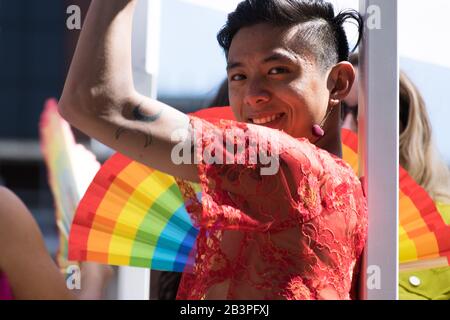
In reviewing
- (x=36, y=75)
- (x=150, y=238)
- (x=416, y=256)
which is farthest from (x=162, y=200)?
(x=36, y=75)

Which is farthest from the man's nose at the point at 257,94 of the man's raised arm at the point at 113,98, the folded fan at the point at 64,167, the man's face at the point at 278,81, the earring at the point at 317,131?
the folded fan at the point at 64,167

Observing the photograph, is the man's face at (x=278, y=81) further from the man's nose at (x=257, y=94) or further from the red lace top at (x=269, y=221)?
the red lace top at (x=269, y=221)

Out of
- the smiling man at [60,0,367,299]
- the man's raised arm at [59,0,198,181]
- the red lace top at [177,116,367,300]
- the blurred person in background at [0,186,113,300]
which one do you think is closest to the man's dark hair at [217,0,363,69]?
the smiling man at [60,0,367,299]

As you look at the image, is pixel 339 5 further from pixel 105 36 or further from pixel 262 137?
pixel 105 36

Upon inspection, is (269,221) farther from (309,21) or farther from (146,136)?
(309,21)

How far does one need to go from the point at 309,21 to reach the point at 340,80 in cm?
15

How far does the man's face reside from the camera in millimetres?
1685

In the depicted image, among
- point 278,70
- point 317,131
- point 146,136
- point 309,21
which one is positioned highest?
point 309,21

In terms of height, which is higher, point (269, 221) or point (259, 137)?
point (259, 137)

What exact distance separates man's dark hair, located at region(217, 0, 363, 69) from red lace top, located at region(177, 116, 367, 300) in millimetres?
286

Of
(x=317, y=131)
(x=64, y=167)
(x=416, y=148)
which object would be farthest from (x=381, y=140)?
(x=416, y=148)

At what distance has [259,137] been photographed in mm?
1458

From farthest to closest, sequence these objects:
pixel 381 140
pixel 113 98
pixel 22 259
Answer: pixel 22 259 < pixel 381 140 < pixel 113 98

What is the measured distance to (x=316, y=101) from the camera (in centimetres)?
173
